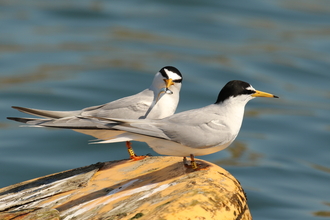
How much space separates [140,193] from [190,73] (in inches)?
359

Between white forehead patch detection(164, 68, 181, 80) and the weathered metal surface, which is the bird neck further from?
white forehead patch detection(164, 68, 181, 80)

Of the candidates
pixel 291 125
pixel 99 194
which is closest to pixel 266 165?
pixel 291 125

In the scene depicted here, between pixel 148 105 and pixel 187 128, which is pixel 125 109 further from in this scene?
pixel 187 128

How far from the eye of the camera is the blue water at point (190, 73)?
455 inches

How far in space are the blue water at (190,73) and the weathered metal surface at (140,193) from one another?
4.24 metres

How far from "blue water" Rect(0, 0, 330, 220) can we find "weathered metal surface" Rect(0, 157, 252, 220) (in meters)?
4.24

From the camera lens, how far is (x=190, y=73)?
578 inches

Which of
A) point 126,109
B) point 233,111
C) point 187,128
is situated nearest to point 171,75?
point 126,109

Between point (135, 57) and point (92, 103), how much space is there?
8.85 feet

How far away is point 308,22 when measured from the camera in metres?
17.7

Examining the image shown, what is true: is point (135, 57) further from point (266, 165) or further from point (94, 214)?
point (94, 214)

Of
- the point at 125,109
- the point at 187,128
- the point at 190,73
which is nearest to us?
the point at 187,128

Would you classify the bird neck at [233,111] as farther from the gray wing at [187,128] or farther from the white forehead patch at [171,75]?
the white forehead patch at [171,75]

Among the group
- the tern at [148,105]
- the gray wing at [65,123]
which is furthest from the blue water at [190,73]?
the gray wing at [65,123]
